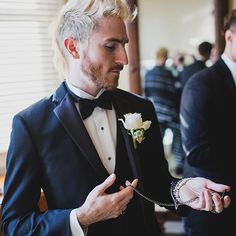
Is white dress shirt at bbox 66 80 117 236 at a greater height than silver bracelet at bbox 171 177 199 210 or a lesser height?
greater

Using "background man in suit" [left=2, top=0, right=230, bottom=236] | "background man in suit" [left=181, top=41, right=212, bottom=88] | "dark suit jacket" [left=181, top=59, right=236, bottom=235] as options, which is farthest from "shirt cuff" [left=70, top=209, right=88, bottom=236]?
"background man in suit" [left=181, top=41, right=212, bottom=88]

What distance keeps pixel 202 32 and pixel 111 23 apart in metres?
2.21

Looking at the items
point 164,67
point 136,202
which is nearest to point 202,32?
point 164,67

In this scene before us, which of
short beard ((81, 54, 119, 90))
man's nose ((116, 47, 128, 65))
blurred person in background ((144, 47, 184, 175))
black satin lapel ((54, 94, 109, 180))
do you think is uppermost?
man's nose ((116, 47, 128, 65))

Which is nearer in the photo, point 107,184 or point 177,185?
point 107,184

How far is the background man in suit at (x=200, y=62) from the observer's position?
11.1 feet

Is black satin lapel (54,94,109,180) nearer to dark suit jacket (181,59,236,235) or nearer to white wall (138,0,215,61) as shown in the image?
dark suit jacket (181,59,236,235)

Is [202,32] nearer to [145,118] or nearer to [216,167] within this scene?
[216,167]

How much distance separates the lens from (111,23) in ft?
4.46

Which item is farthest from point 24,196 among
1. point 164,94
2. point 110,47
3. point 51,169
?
Result: point 164,94

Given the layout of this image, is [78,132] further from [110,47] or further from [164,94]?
[164,94]

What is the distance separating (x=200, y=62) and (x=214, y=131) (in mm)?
1529

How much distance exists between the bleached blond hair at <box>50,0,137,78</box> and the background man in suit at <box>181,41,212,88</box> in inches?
78.9

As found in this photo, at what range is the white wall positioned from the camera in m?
3.17
